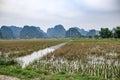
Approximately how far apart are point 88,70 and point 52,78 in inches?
96.8

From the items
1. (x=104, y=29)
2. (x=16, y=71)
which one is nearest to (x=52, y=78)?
(x=16, y=71)

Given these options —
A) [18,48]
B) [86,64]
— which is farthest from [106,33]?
[86,64]

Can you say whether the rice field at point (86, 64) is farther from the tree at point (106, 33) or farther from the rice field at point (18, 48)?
the tree at point (106, 33)

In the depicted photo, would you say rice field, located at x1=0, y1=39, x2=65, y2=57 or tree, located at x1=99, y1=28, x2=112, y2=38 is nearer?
rice field, located at x1=0, y1=39, x2=65, y2=57

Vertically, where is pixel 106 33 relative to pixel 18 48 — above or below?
above

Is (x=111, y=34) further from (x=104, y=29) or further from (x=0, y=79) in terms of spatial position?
(x=0, y=79)

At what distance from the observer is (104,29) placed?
6762cm

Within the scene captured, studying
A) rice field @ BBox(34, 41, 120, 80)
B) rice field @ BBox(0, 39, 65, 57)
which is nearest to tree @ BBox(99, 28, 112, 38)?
rice field @ BBox(0, 39, 65, 57)

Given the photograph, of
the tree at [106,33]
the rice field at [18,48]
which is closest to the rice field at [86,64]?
the rice field at [18,48]

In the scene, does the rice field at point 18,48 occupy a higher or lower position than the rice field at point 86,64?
lower

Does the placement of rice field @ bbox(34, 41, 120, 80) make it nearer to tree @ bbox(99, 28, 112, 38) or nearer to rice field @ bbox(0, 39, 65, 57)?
rice field @ bbox(0, 39, 65, 57)

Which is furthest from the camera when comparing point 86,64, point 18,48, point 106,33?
point 106,33

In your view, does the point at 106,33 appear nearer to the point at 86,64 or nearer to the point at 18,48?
the point at 18,48

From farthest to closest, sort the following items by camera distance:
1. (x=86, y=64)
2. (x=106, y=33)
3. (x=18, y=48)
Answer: (x=106, y=33) < (x=18, y=48) < (x=86, y=64)
